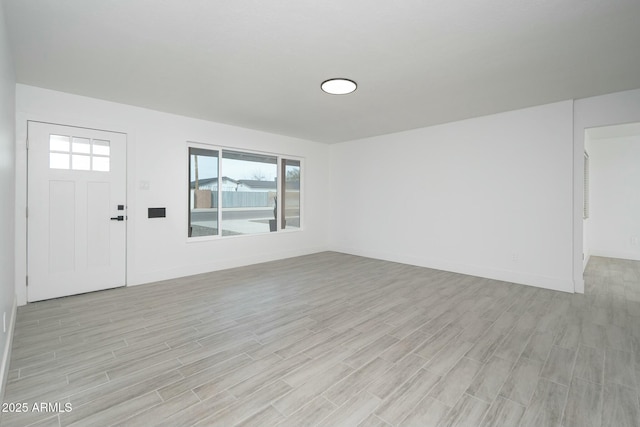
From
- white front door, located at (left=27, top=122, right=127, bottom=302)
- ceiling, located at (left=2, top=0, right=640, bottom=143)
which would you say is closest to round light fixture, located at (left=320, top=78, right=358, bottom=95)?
ceiling, located at (left=2, top=0, right=640, bottom=143)

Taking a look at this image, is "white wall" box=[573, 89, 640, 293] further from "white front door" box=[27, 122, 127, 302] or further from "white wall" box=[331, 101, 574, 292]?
"white front door" box=[27, 122, 127, 302]

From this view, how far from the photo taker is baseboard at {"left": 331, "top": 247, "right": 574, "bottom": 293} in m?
4.09

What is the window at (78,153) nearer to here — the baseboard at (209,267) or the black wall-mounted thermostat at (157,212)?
the black wall-mounted thermostat at (157,212)

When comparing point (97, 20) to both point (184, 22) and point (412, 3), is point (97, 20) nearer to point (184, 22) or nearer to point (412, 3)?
point (184, 22)

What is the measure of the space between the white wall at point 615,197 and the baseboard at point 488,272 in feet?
10.7

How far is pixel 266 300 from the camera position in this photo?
12.0ft

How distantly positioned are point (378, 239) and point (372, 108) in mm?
2969

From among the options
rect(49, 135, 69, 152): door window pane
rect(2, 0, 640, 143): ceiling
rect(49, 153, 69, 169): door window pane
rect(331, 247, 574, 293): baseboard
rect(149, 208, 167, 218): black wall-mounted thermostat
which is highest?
rect(2, 0, 640, 143): ceiling

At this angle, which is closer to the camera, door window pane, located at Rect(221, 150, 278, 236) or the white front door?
the white front door

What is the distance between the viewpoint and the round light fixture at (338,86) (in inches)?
130

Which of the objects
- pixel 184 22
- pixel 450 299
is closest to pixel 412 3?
pixel 184 22

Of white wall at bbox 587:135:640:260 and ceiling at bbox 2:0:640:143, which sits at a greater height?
ceiling at bbox 2:0:640:143

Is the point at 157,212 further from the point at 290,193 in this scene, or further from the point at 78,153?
the point at 290,193

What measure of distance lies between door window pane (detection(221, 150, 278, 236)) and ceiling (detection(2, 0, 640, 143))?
1590mm
